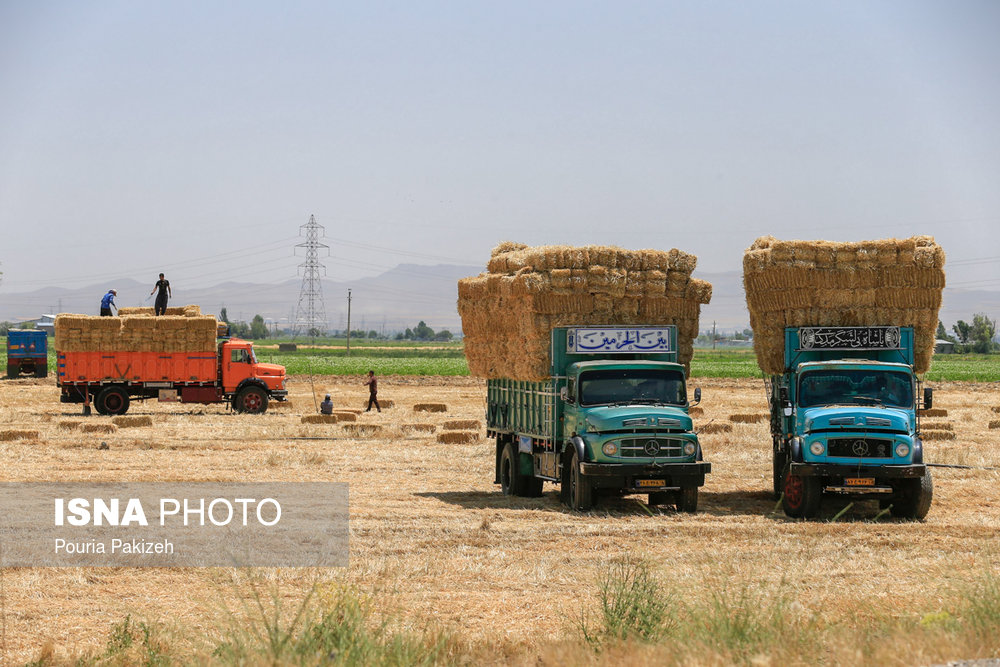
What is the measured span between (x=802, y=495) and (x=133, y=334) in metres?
30.6

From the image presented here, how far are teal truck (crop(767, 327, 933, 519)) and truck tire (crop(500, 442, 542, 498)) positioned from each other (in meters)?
4.63

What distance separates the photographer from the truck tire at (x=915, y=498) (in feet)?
62.0

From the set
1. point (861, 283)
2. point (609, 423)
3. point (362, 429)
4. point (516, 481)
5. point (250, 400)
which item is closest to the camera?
point (609, 423)

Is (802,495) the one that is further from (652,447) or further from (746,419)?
(746,419)

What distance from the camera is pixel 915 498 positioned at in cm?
1903

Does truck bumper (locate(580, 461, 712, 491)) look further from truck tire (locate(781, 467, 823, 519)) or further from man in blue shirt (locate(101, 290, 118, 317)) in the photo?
man in blue shirt (locate(101, 290, 118, 317))

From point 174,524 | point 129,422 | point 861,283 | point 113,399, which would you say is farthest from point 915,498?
point 113,399

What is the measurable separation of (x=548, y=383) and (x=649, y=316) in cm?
227

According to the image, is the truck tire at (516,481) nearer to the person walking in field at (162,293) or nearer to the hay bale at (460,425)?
the hay bale at (460,425)

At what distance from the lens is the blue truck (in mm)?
70375

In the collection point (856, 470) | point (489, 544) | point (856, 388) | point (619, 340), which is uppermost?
point (619, 340)

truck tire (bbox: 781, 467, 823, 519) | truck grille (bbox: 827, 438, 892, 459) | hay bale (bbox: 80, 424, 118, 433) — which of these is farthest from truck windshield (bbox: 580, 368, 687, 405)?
hay bale (bbox: 80, 424, 118, 433)

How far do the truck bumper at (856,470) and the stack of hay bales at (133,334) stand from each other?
29405mm

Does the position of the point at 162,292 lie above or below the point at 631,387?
above
